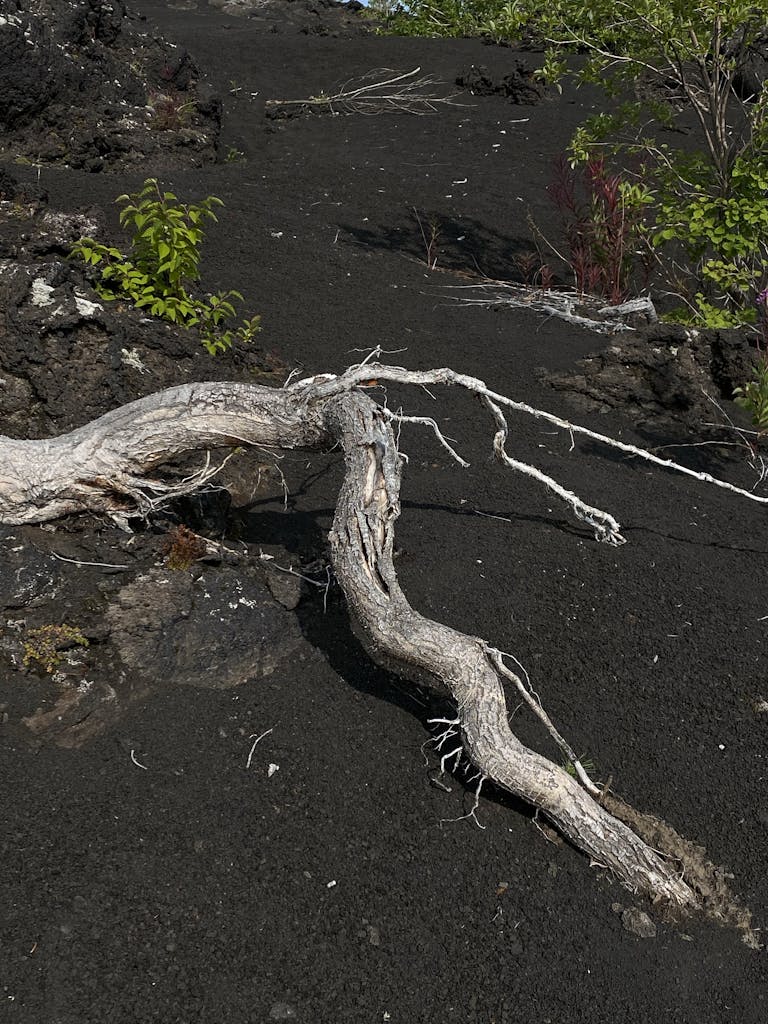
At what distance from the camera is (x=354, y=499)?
9.68 ft

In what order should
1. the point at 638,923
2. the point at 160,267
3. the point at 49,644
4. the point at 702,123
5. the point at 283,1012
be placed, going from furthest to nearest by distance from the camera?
the point at 702,123, the point at 160,267, the point at 49,644, the point at 638,923, the point at 283,1012

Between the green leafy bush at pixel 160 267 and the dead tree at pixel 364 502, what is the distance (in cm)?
132

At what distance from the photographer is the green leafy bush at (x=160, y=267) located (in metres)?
4.36

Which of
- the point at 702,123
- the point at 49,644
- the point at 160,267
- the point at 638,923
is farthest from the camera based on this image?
the point at 702,123

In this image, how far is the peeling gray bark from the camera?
2578 millimetres

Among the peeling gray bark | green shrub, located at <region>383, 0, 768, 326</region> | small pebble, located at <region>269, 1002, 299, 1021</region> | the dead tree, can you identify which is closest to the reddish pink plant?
green shrub, located at <region>383, 0, 768, 326</region>

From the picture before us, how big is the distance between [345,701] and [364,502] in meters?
0.68

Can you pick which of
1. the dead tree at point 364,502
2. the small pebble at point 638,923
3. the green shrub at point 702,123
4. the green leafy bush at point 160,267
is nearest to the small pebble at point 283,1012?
the dead tree at point 364,502

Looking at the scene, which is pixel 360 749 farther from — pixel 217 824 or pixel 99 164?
pixel 99 164

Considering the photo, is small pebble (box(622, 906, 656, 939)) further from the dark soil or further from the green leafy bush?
the green leafy bush

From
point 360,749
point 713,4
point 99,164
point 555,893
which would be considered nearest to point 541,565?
point 360,749

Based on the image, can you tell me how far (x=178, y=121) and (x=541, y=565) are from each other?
742 centimetres

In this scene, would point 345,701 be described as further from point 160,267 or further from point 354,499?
point 160,267

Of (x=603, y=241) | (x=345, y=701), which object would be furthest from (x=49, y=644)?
(x=603, y=241)
